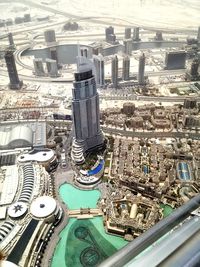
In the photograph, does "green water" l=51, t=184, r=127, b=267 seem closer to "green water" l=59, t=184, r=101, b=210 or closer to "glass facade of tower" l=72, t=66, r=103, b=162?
"green water" l=59, t=184, r=101, b=210

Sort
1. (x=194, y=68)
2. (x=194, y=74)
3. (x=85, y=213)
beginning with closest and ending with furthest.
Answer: (x=85, y=213)
(x=194, y=68)
(x=194, y=74)

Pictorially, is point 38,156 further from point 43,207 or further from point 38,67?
point 38,67

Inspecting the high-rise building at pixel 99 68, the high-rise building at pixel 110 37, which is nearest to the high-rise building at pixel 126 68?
the high-rise building at pixel 99 68

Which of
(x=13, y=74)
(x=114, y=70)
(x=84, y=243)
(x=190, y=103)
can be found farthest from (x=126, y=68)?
(x=84, y=243)

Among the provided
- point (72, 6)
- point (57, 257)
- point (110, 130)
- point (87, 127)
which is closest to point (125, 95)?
point (110, 130)

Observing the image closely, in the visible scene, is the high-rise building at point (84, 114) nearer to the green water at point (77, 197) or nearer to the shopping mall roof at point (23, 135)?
the green water at point (77, 197)

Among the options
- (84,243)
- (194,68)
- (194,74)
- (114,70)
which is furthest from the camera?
(194,74)

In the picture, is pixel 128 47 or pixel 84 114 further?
pixel 128 47
